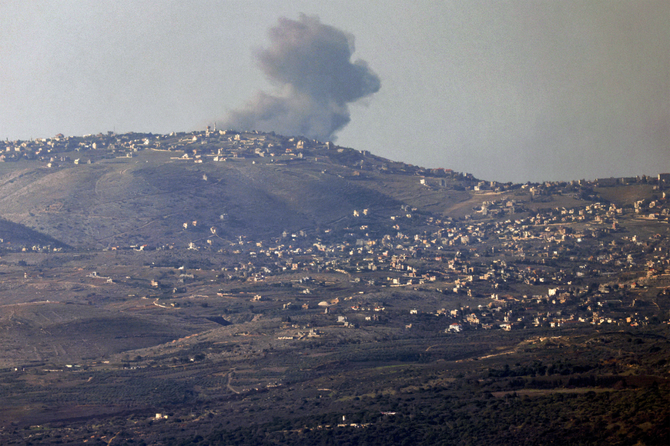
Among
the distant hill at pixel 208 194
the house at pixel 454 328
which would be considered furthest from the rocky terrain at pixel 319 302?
the house at pixel 454 328

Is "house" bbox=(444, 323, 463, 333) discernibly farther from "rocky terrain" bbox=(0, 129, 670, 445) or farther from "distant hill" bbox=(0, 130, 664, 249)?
"distant hill" bbox=(0, 130, 664, 249)

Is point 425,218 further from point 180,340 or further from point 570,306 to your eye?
point 180,340

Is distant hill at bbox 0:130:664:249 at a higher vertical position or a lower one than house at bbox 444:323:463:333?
higher

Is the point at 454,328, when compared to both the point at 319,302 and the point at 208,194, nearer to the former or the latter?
the point at 319,302

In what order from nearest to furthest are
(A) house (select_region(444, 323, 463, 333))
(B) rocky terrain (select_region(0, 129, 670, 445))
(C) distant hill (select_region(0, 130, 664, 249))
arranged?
(B) rocky terrain (select_region(0, 129, 670, 445)) < (A) house (select_region(444, 323, 463, 333)) < (C) distant hill (select_region(0, 130, 664, 249))

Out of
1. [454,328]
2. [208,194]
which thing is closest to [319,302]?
[454,328]

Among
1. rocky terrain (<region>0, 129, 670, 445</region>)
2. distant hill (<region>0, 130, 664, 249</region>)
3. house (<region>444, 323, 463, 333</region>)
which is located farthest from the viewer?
distant hill (<region>0, 130, 664, 249</region>)

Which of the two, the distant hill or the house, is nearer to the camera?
the house

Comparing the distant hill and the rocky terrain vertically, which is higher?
the distant hill

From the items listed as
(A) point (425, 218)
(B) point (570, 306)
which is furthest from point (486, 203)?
(B) point (570, 306)

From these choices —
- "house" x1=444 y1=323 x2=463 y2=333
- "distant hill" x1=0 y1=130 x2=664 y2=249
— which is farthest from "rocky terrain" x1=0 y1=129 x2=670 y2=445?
"house" x1=444 y1=323 x2=463 y2=333

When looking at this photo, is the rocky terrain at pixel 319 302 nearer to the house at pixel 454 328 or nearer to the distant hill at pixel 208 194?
the distant hill at pixel 208 194
